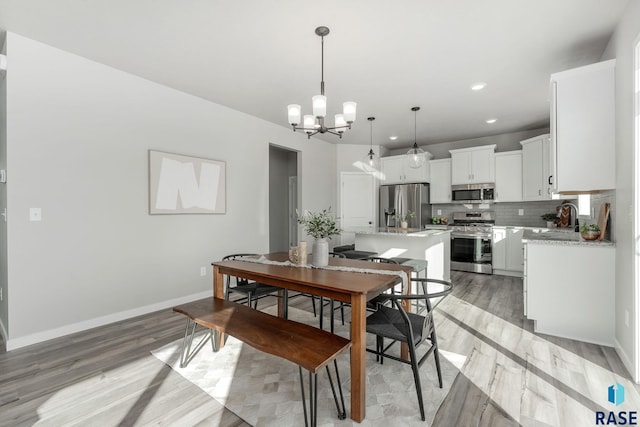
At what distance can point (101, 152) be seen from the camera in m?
3.08

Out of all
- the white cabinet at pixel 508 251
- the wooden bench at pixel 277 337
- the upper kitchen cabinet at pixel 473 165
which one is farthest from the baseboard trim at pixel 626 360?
the upper kitchen cabinet at pixel 473 165

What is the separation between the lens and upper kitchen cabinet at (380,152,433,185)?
6.39 metres

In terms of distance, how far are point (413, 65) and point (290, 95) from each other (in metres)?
1.53

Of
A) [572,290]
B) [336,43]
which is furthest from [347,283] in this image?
[572,290]

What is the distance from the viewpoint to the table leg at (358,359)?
170cm

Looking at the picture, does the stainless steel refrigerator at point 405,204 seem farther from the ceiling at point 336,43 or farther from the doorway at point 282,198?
the ceiling at point 336,43

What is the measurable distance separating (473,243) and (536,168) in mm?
1620

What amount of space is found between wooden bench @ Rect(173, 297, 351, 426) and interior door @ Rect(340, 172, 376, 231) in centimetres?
428

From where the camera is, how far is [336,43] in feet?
8.74

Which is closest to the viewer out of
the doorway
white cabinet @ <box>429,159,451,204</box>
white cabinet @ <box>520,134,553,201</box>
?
white cabinet @ <box>520,134,553,201</box>

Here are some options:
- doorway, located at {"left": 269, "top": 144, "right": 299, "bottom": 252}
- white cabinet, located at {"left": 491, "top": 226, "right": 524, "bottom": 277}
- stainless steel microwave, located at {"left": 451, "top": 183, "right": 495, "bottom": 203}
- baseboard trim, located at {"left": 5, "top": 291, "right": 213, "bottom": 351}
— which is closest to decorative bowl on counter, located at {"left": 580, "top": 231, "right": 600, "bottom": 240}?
white cabinet, located at {"left": 491, "top": 226, "right": 524, "bottom": 277}

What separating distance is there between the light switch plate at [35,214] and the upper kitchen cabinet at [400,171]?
5.71 m

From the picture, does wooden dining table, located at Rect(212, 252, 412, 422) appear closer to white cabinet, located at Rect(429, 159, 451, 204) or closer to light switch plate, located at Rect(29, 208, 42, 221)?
light switch plate, located at Rect(29, 208, 42, 221)

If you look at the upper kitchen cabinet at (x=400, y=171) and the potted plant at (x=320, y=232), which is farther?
the upper kitchen cabinet at (x=400, y=171)
